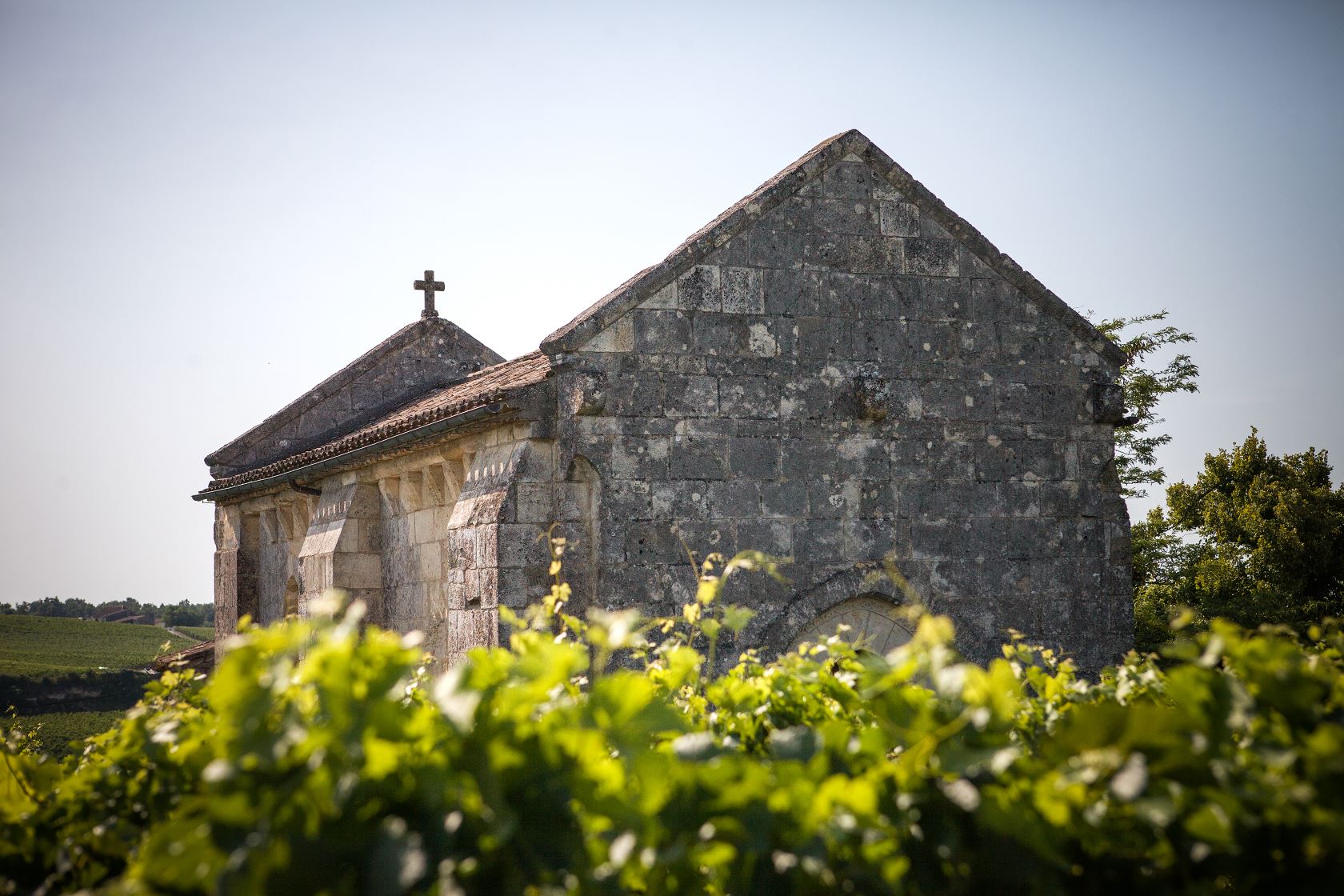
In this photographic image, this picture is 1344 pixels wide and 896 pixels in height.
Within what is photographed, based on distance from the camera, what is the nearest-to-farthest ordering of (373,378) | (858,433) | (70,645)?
1. (858,433)
2. (373,378)
3. (70,645)

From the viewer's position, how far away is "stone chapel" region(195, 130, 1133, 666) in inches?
341

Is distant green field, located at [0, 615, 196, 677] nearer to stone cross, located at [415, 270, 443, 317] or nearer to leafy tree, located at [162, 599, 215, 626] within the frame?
leafy tree, located at [162, 599, 215, 626]

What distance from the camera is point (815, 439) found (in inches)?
364

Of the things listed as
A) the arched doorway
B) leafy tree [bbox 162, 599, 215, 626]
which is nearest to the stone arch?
the arched doorway

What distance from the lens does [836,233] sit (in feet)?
Result: 31.1

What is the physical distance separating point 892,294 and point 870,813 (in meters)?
8.14

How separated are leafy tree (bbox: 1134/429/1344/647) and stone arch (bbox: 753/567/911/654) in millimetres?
15187

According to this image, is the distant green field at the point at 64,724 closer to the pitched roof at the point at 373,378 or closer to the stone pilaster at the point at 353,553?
the pitched roof at the point at 373,378

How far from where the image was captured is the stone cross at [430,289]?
16269 millimetres

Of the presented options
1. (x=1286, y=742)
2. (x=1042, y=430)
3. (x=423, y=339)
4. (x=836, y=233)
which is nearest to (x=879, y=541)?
(x=1042, y=430)

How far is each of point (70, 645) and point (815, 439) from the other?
103 feet

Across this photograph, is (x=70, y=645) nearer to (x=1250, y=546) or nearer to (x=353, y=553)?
(x=353, y=553)

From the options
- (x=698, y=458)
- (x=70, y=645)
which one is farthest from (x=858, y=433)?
(x=70, y=645)

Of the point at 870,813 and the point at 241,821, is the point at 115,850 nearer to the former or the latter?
the point at 241,821
